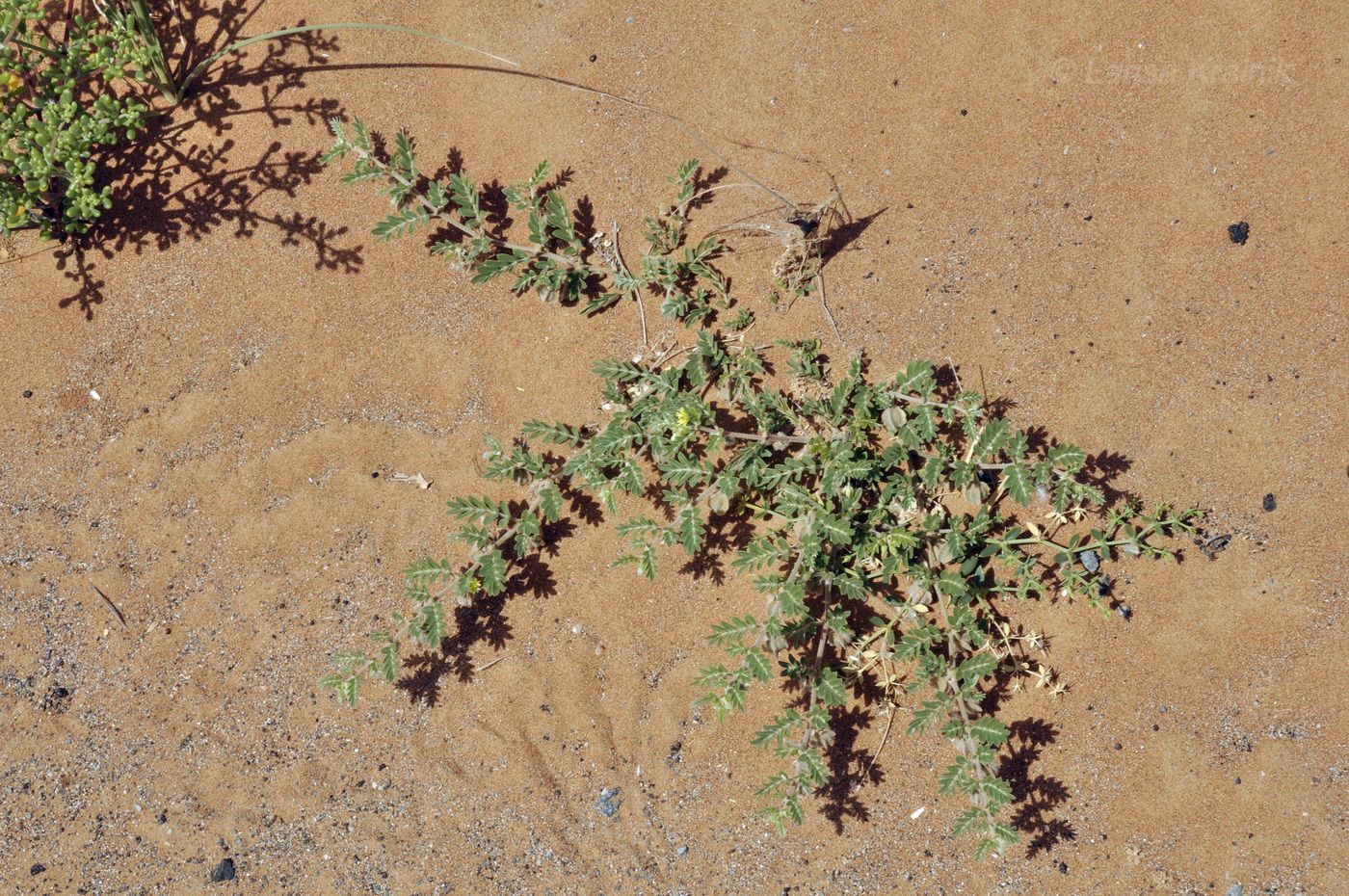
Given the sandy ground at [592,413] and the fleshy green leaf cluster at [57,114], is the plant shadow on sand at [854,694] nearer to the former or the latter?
the sandy ground at [592,413]

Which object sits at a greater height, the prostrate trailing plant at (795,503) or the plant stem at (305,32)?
the plant stem at (305,32)

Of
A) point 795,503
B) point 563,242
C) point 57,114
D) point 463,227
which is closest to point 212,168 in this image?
point 57,114

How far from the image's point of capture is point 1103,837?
432cm

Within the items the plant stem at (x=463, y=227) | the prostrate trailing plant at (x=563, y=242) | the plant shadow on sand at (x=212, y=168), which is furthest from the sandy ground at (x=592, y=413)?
the plant stem at (x=463, y=227)

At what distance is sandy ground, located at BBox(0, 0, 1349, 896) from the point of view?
14.3 feet

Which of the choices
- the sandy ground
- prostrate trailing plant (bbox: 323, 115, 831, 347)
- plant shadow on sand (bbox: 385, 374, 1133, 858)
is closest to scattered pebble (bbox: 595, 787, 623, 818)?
the sandy ground

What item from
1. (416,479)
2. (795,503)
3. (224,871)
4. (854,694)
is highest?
(795,503)

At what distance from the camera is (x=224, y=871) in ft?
14.6

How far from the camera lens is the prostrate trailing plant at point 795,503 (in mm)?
4086

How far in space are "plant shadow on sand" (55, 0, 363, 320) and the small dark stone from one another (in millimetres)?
2925

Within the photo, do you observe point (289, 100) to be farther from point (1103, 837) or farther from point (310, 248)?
point (1103, 837)

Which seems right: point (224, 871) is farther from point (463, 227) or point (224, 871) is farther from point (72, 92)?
point (72, 92)

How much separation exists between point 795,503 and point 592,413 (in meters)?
1.18

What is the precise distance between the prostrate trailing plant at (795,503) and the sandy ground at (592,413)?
0.68 feet
